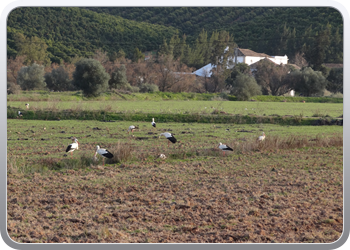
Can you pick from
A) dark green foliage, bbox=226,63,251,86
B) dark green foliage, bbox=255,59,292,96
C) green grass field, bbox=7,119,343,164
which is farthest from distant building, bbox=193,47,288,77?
green grass field, bbox=7,119,343,164

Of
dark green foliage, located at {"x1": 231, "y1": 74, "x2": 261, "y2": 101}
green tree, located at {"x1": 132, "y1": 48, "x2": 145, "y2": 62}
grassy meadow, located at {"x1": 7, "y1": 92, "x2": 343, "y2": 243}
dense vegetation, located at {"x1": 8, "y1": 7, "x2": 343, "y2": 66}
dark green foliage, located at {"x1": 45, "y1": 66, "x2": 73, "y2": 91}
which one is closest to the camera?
grassy meadow, located at {"x1": 7, "y1": 92, "x2": 343, "y2": 243}

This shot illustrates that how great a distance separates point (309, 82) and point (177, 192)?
157ft

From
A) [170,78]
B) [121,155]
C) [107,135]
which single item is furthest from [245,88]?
[121,155]

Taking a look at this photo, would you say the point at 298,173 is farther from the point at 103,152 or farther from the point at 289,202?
the point at 103,152

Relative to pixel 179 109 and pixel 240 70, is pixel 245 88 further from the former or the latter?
pixel 179 109

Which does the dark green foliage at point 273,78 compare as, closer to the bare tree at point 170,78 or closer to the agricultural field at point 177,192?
the bare tree at point 170,78

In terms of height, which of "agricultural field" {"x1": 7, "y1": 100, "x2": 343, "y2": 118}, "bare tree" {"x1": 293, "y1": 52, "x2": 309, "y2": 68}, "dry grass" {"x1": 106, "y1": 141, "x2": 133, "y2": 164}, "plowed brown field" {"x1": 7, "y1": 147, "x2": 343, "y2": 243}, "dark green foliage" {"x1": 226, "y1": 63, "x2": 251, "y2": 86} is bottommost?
"plowed brown field" {"x1": 7, "y1": 147, "x2": 343, "y2": 243}

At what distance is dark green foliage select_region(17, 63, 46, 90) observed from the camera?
153 ft

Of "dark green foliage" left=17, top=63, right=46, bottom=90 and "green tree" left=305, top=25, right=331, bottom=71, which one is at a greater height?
"green tree" left=305, top=25, right=331, bottom=71

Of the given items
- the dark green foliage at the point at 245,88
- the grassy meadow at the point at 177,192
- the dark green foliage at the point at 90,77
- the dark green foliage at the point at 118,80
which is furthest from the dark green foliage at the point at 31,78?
the grassy meadow at the point at 177,192

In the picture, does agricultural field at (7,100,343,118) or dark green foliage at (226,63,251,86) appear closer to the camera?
agricultural field at (7,100,343,118)

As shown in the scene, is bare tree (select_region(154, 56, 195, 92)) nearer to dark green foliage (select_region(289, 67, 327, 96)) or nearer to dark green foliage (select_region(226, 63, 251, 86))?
dark green foliage (select_region(226, 63, 251, 86))

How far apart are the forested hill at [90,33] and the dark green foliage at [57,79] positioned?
Answer: 167 inches

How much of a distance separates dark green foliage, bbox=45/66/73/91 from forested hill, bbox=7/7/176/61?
4250 millimetres
